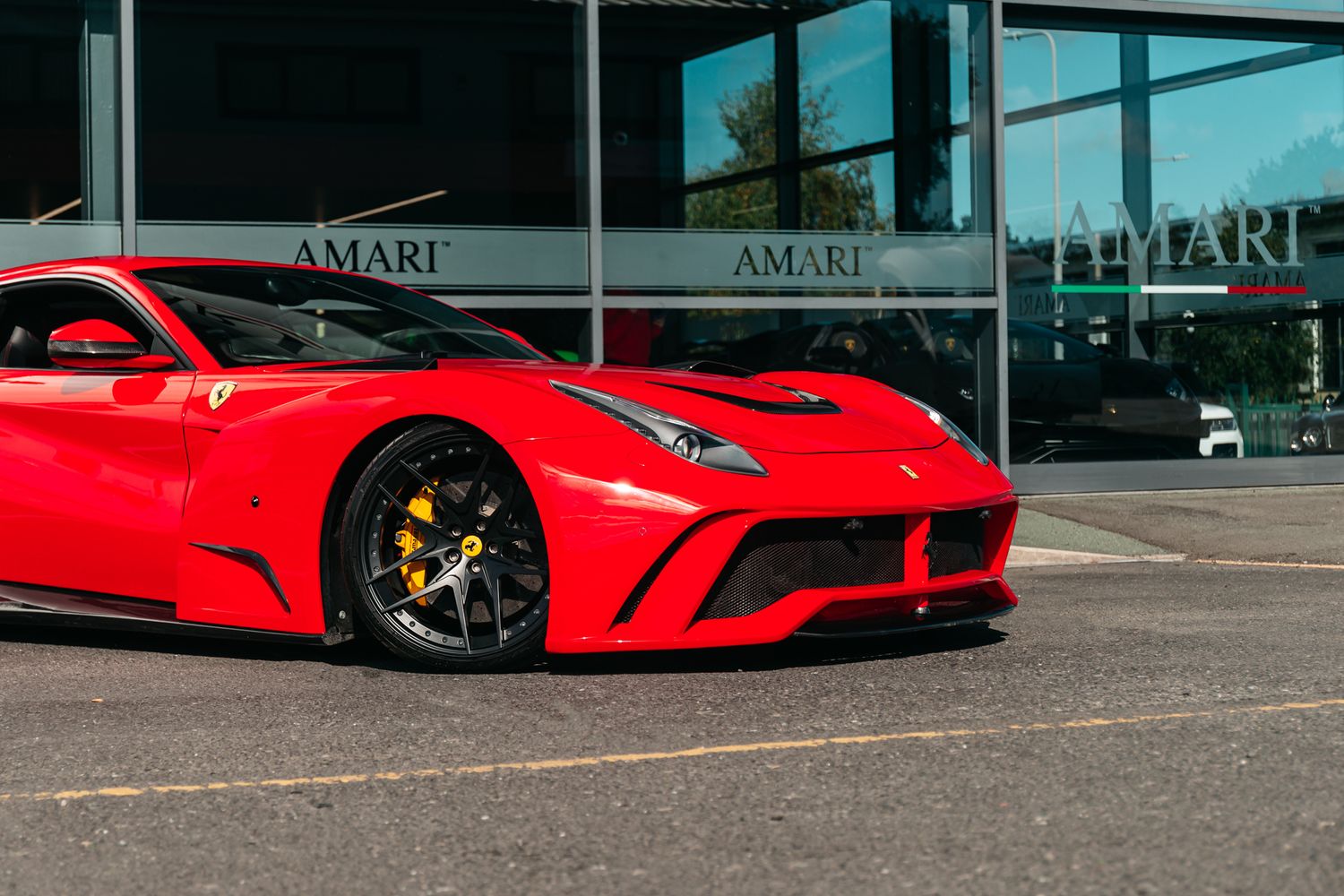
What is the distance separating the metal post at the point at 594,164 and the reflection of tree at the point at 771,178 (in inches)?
25.0

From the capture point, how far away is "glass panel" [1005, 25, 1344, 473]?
1188 centimetres

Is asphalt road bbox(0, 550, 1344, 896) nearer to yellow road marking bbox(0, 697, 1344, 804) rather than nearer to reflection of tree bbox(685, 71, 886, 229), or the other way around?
yellow road marking bbox(0, 697, 1344, 804)

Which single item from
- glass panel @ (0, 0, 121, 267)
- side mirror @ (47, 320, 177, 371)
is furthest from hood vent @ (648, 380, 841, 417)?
glass panel @ (0, 0, 121, 267)

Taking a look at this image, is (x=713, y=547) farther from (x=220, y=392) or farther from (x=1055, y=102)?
(x=1055, y=102)

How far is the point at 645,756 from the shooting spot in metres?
3.57

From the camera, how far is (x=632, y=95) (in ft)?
36.8

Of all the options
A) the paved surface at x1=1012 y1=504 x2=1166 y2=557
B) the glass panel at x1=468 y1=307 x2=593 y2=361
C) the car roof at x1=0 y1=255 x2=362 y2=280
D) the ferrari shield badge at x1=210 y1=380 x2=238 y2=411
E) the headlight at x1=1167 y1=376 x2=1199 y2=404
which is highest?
the glass panel at x1=468 y1=307 x2=593 y2=361

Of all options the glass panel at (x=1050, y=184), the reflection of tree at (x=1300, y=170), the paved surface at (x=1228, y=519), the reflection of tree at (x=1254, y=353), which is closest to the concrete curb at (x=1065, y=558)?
the paved surface at (x=1228, y=519)

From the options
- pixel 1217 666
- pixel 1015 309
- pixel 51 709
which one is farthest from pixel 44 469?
pixel 1015 309

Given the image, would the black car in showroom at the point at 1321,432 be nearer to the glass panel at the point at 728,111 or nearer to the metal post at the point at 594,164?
the glass panel at the point at 728,111

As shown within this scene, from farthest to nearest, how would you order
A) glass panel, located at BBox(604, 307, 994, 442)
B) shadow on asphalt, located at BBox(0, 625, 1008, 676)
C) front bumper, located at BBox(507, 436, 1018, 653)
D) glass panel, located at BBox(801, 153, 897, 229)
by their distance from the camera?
glass panel, located at BBox(801, 153, 897, 229), glass panel, located at BBox(604, 307, 994, 442), shadow on asphalt, located at BBox(0, 625, 1008, 676), front bumper, located at BBox(507, 436, 1018, 653)

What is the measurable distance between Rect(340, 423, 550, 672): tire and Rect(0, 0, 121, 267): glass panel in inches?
243

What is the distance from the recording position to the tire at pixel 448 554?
4.52 meters

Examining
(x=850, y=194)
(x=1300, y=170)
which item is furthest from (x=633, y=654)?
(x=1300, y=170)
